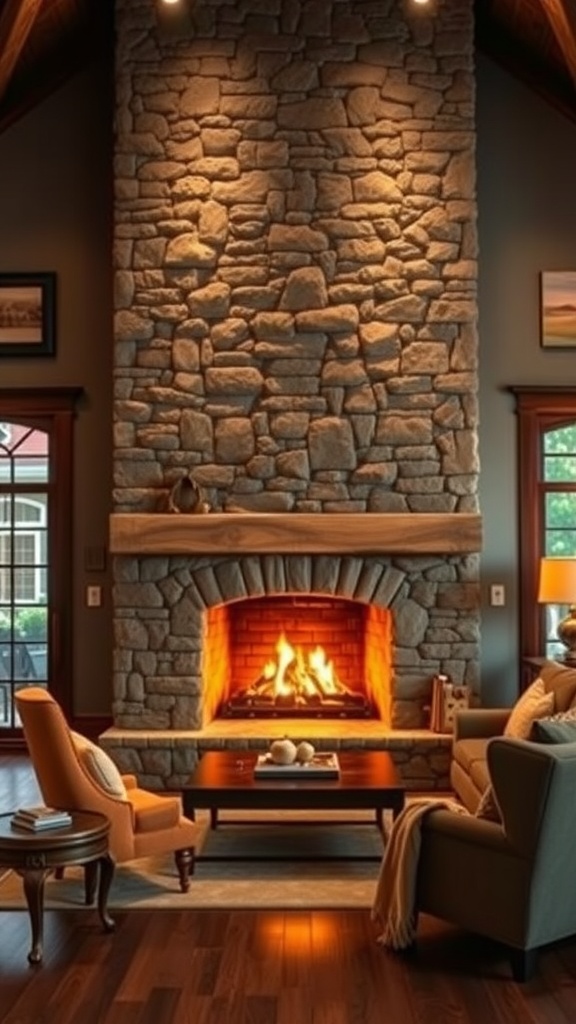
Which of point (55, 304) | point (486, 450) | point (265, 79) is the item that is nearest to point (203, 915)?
point (486, 450)

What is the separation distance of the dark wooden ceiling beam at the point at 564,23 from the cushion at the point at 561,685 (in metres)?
3.72

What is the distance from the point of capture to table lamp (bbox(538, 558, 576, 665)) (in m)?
6.95

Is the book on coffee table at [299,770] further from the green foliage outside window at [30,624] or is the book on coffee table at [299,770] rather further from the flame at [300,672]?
the green foliage outside window at [30,624]

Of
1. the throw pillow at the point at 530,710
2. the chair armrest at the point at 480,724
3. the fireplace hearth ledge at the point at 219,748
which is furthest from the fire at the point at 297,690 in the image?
the throw pillow at the point at 530,710

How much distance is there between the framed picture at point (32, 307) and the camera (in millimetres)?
7902

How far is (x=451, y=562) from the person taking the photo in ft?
23.7

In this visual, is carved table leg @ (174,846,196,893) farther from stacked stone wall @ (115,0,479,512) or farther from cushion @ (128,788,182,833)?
stacked stone wall @ (115,0,479,512)

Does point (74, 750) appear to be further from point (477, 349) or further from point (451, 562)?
point (477, 349)

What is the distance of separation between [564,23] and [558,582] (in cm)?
334

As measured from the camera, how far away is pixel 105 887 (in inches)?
181

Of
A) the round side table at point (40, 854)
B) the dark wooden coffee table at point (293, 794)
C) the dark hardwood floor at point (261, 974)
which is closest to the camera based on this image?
the dark hardwood floor at point (261, 974)

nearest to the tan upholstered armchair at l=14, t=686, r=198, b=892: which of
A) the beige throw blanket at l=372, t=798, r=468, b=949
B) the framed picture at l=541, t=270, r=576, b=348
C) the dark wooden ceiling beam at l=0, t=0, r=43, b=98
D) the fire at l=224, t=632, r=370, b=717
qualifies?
the beige throw blanket at l=372, t=798, r=468, b=949

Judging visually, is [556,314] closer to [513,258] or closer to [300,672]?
[513,258]

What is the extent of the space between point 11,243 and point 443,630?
4.05 m
